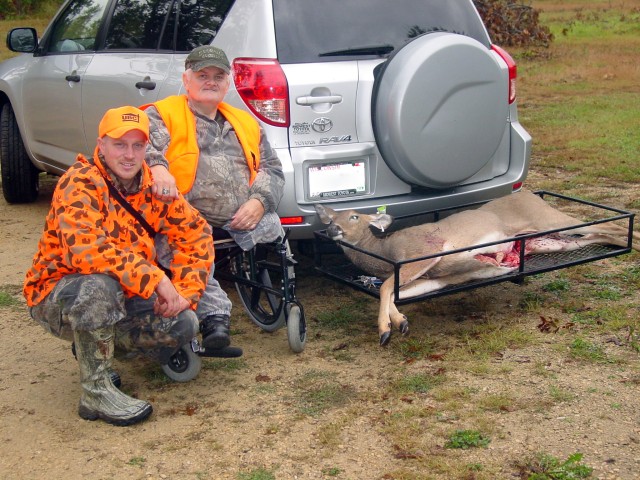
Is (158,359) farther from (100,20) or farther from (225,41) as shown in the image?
(100,20)

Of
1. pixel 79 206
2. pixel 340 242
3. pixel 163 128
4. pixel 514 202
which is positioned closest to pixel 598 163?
pixel 514 202

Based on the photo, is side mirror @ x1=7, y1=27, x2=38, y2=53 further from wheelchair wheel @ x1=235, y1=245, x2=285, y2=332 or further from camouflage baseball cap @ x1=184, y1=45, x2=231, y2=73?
wheelchair wheel @ x1=235, y1=245, x2=285, y2=332

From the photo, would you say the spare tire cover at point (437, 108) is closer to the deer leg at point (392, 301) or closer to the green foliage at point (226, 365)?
the deer leg at point (392, 301)

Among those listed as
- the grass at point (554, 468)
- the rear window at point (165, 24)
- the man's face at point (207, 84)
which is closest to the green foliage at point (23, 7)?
the rear window at point (165, 24)

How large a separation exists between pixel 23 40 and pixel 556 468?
213 inches

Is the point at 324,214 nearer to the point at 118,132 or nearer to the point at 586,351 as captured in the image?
the point at 118,132

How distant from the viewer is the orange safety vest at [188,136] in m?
4.55

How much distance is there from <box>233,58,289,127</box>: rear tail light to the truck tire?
11.8 feet

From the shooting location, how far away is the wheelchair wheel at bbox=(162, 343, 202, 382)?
4.36 m

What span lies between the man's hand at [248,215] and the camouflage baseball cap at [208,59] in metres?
0.67

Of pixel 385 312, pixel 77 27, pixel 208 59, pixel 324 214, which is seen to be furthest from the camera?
pixel 77 27

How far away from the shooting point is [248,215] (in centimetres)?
453

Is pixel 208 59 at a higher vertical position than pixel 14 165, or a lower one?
higher

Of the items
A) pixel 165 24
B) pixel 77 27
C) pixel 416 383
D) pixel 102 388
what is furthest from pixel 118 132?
pixel 77 27
